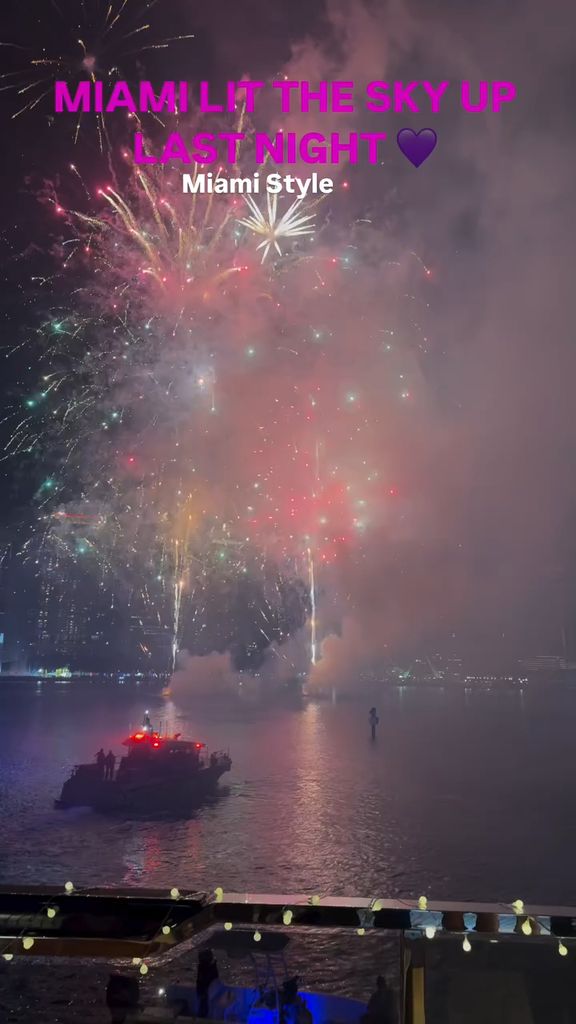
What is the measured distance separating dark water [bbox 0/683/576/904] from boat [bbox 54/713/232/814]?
1.79 m

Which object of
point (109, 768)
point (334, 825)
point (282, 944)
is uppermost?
point (282, 944)

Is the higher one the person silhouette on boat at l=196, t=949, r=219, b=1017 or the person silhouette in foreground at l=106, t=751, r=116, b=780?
the person silhouette on boat at l=196, t=949, r=219, b=1017

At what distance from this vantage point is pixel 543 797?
193 feet

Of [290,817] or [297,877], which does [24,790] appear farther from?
[297,877]

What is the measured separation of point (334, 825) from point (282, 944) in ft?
119

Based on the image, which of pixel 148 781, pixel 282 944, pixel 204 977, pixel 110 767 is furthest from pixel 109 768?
pixel 204 977

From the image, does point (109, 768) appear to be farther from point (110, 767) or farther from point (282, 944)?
point (282, 944)

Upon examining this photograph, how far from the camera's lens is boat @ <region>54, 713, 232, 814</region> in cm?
5244

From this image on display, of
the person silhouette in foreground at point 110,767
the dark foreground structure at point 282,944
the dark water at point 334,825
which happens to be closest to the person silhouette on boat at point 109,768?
the person silhouette in foreground at point 110,767

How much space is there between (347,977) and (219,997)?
795cm

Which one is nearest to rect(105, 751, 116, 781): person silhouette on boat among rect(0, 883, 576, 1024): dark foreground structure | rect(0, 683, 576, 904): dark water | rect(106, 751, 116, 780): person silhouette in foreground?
rect(106, 751, 116, 780): person silhouette in foreground

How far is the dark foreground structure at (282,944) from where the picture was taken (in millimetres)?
8578

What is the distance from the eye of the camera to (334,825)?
4672cm

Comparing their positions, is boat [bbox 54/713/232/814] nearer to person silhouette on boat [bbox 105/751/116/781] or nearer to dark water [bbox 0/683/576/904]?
person silhouette on boat [bbox 105/751/116/781]
